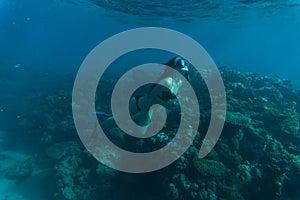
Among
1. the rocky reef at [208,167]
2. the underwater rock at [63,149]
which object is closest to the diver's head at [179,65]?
the rocky reef at [208,167]

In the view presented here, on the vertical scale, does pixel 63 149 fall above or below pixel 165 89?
below

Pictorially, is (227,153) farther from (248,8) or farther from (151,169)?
(248,8)

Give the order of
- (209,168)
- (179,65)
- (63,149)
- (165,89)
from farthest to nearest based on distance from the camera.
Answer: (63,149), (209,168), (165,89), (179,65)

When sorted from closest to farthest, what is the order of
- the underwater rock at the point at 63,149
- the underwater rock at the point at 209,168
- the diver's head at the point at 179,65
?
the diver's head at the point at 179,65, the underwater rock at the point at 209,168, the underwater rock at the point at 63,149

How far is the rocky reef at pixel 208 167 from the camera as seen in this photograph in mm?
8391

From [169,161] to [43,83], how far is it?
24.7m

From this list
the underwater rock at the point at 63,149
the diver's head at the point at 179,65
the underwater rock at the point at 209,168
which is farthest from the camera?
the underwater rock at the point at 63,149

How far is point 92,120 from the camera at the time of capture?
14.8 metres

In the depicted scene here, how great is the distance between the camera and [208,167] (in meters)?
8.55

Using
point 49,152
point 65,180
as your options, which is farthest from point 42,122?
point 65,180

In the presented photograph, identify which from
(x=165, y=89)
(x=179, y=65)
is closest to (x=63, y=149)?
(x=165, y=89)

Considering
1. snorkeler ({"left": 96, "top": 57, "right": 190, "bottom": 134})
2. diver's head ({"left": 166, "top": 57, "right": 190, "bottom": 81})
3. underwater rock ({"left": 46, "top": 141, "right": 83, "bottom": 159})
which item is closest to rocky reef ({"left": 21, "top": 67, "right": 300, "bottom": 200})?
underwater rock ({"left": 46, "top": 141, "right": 83, "bottom": 159})

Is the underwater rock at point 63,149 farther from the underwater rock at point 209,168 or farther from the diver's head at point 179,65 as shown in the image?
the diver's head at point 179,65

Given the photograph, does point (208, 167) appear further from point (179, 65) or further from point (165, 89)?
point (179, 65)
